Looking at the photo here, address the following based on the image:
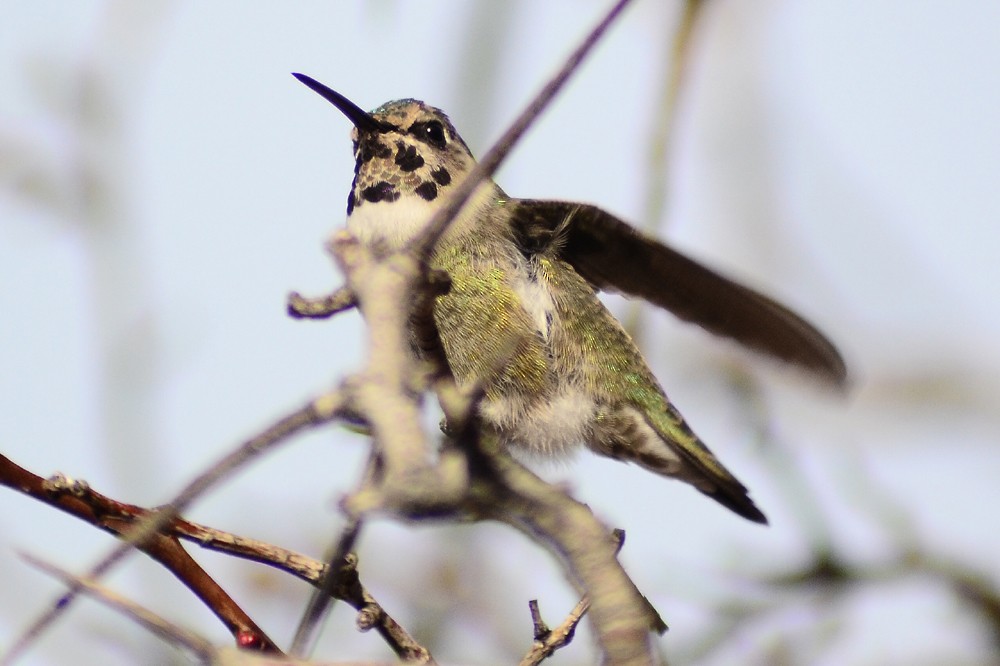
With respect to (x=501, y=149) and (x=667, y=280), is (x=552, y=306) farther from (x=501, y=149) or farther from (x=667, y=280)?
(x=501, y=149)

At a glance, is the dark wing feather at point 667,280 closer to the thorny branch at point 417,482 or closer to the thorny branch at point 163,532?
the thorny branch at point 163,532

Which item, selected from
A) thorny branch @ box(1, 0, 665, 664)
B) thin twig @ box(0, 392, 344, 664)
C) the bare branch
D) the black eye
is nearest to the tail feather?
the black eye

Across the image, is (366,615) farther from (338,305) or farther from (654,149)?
(654,149)

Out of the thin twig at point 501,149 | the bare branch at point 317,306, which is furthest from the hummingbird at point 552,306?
the thin twig at point 501,149

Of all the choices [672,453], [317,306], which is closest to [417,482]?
[317,306]

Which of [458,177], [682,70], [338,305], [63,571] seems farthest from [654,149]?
[63,571]

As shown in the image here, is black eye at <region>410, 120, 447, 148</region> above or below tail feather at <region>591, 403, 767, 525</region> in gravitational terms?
above

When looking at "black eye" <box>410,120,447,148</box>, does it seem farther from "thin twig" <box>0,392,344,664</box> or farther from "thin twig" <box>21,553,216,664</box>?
"thin twig" <box>0,392,344,664</box>
